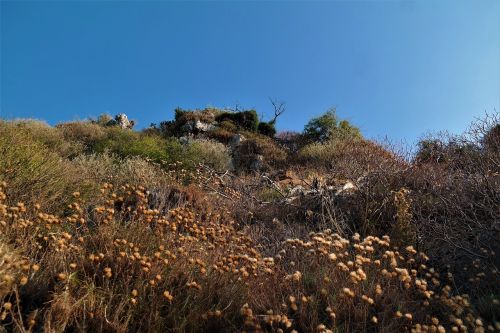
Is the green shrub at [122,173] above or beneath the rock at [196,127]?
beneath

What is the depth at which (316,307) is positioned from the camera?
278cm

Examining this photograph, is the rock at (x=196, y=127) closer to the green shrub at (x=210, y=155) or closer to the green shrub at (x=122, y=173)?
the green shrub at (x=210, y=155)

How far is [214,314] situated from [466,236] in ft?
11.0

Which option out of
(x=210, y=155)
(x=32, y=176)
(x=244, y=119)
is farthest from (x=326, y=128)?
(x=32, y=176)

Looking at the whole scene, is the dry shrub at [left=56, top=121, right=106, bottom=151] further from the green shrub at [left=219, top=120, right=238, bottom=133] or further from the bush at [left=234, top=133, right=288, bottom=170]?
the green shrub at [left=219, top=120, right=238, bottom=133]

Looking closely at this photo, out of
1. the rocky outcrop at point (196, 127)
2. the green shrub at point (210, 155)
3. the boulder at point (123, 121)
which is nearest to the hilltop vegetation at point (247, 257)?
the green shrub at point (210, 155)

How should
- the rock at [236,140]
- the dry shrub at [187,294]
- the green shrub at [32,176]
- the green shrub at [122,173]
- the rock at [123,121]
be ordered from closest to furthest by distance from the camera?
Result: the dry shrub at [187,294] → the green shrub at [32,176] → the green shrub at [122,173] → the rock at [236,140] → the rock at [123,121]

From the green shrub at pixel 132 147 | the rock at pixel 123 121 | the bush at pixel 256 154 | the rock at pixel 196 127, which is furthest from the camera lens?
the rock at pixel 123 121

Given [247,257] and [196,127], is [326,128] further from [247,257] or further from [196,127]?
[247,257]

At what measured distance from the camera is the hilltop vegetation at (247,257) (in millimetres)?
2689

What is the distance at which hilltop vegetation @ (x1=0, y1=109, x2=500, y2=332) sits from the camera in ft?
8.82

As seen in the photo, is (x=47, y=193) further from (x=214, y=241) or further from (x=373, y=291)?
(x=373, y=291)

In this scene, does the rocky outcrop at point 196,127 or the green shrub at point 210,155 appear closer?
the green shrub at point 210,155

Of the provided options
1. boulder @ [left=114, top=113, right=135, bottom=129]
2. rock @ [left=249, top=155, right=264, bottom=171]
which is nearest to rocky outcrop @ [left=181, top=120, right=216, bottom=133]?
boulder @ [left=114, top=113, right=135, bottom=129]
